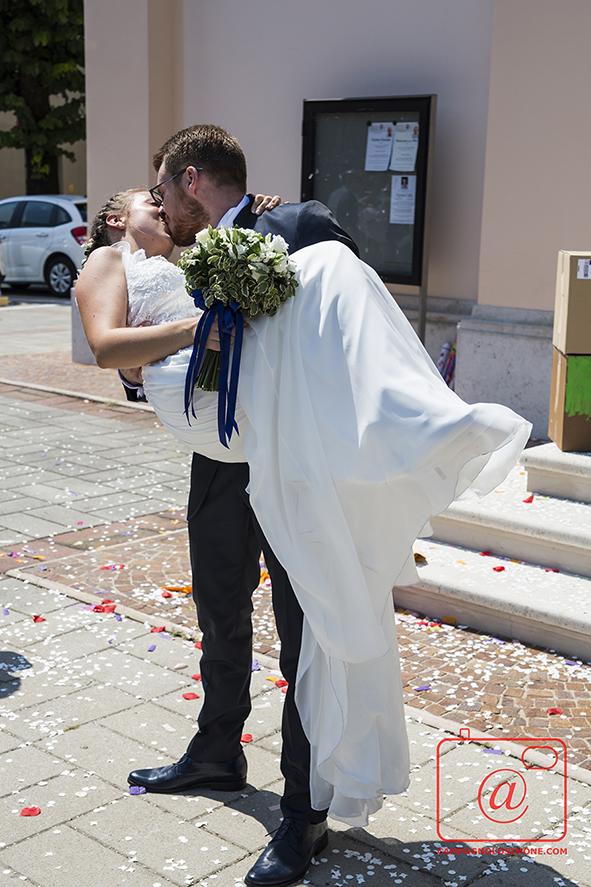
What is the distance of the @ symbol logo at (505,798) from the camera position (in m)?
2.98

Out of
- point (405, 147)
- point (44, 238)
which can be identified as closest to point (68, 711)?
point (405, 147)

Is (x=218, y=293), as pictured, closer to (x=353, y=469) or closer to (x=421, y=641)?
(x=353, y=469)

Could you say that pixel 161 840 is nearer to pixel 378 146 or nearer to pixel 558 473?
pixel 558 473

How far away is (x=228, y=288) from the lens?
8.25ft

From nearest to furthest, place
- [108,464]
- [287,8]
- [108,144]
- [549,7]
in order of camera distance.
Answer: [549,7], [108,464], [287,8], [108,144]

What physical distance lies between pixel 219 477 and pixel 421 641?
5.81ft

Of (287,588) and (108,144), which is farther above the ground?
(108,144)

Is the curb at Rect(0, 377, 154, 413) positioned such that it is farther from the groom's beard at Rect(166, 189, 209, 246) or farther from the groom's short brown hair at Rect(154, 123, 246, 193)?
the groom's short brown hair at Rect(154, 123, 246, 193)

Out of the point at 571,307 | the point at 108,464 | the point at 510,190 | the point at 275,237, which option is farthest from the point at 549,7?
the point at 275,237

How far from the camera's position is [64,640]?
4215 millimetres

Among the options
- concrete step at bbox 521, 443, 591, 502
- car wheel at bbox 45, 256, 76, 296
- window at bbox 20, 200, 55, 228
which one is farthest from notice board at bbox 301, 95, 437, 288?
window at bbox 20, 200, 55, 228

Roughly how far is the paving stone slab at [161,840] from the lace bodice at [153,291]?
57.9 inches

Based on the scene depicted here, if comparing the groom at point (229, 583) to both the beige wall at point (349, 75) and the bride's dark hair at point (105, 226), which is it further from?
the beige wall at point (349, 75)

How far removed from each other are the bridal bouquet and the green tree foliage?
20.9 meters
